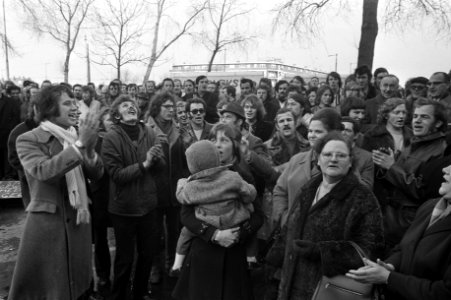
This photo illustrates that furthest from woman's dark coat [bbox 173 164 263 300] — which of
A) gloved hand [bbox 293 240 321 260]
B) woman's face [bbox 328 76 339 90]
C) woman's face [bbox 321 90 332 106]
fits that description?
woman's face [bbox 328 76 339 90]

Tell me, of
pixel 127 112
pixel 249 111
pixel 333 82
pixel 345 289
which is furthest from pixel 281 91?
pixel 345 289

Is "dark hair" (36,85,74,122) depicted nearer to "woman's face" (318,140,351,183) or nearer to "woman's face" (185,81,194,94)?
"woman's face" (318,140,351,183)

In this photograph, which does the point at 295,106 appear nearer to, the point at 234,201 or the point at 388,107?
the point at 388,107

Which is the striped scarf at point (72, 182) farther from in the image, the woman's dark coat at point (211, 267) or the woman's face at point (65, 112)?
the woman's dark coat at point (211, 267)

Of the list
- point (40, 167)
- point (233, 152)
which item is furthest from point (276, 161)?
point (40, 167)

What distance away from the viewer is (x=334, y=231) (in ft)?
7.83

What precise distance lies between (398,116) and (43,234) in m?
3.51

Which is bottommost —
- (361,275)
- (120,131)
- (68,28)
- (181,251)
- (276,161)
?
(181,251)

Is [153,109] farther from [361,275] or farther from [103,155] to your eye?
[361,275]

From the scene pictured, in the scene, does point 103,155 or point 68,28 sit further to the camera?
point 68,28

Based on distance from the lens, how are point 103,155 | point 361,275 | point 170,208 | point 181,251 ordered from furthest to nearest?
point 170,208
point 103,155
point 181,251
point 361,275

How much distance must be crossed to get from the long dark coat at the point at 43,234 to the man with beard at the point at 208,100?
4.64 m

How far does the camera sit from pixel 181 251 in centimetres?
305

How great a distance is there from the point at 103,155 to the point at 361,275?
8.56 feet
